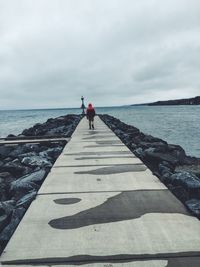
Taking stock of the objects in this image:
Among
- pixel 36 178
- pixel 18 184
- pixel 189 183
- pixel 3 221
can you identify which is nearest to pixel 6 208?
pixel 3 221

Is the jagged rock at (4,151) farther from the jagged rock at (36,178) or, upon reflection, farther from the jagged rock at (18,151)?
the jagged rock at (36,178)

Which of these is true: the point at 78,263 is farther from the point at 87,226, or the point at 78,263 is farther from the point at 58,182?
the point at 58,182

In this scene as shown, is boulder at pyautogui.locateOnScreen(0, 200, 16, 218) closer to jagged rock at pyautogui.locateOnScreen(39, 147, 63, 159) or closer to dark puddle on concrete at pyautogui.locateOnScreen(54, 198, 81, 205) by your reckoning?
dark puddle on concrete at pyautogui.locateOnScreen(54, 198, 81, 205)

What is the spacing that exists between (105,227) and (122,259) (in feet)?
2.26

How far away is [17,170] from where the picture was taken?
7.66 m

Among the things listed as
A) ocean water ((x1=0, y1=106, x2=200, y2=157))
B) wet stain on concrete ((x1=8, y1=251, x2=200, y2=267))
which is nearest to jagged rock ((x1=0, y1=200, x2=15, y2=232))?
wet stain on concrete ((x1=8, y1=251, x2=200, y2=267))

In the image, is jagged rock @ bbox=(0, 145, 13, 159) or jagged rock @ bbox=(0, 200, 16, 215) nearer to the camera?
jagged rock @ bbox=(0, 200, 16, 215)

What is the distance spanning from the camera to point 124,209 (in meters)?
4.08

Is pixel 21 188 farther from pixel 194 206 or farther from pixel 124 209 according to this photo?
pixel 194 206

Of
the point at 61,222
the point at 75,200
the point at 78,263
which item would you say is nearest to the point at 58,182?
the point at 75,200

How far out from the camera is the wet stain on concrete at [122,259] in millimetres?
2816

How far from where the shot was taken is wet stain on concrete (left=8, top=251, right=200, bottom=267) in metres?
2.82

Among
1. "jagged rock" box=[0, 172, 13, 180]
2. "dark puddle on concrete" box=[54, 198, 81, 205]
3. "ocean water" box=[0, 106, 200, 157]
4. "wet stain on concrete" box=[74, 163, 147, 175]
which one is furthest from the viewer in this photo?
"ocean water" box=[0, 106, 200, 157]

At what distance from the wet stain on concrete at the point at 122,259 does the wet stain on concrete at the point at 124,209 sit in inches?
26.7
